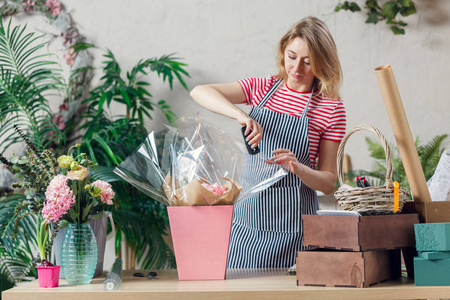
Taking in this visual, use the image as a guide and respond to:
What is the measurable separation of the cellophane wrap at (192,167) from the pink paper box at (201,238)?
25 millimetres

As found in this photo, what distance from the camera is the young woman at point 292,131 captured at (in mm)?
1762

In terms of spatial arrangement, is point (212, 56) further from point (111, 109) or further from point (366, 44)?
point (366, 44)

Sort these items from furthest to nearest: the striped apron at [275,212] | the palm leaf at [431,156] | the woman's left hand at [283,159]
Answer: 1. the palm leaf at [431,156]
2. the striped apron at [275,212]
3. the woman's left hand at [283,159]

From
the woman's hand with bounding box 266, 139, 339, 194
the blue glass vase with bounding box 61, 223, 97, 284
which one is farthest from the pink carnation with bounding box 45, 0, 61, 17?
the blue glass vase with bounding box 61, 223, 97, 284

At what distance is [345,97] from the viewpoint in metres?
3.94

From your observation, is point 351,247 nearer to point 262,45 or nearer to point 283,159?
point 283,159

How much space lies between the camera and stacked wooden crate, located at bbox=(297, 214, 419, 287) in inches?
46.6

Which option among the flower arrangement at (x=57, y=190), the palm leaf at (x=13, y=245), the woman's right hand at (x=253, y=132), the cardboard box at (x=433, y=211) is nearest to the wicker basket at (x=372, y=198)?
the cardboard box at (x=433, y=211)

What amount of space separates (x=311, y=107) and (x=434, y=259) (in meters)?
0.84

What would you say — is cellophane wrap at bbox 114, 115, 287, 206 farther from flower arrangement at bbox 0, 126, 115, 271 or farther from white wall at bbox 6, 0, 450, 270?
white wall at bbox 6, 0, 450, 270

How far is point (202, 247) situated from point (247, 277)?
163mm

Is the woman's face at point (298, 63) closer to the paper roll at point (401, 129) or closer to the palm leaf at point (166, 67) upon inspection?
the paper roll at point (401, 129)

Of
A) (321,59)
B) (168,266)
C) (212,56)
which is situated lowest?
(168,266)

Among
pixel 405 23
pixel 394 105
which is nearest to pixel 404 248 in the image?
pixel 394 105
